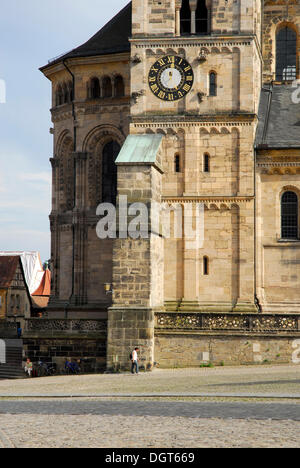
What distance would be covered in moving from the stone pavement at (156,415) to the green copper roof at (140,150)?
961cm

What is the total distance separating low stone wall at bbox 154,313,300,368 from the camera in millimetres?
34438

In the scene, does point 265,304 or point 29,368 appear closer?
point 29,368

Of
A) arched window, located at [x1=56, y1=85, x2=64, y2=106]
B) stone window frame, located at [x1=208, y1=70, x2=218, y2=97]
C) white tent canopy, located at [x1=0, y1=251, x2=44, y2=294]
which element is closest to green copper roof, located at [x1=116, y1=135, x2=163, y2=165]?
stone window frame, located at [x1=208, y1=70, x2=218, y2=97]

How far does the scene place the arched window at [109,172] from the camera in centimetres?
4531

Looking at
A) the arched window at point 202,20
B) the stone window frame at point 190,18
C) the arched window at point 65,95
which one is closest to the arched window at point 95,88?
the arched window at point 65,95

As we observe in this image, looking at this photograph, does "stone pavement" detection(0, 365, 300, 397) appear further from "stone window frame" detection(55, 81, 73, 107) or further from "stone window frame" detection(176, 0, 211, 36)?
"stone window frame" detection(55, 81, 73, 107)

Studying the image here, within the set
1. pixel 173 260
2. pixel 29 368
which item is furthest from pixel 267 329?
pixel 29 368

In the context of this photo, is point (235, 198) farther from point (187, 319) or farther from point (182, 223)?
point (187, 319)

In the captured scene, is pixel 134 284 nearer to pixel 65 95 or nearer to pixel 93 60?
pixel 93 60

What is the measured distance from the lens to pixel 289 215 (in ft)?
132

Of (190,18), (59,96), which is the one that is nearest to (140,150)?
(190,18)

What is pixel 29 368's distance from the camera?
117 feet

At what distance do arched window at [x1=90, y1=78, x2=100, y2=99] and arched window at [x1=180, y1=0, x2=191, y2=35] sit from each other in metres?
7.16

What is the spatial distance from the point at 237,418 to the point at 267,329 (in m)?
16.1
